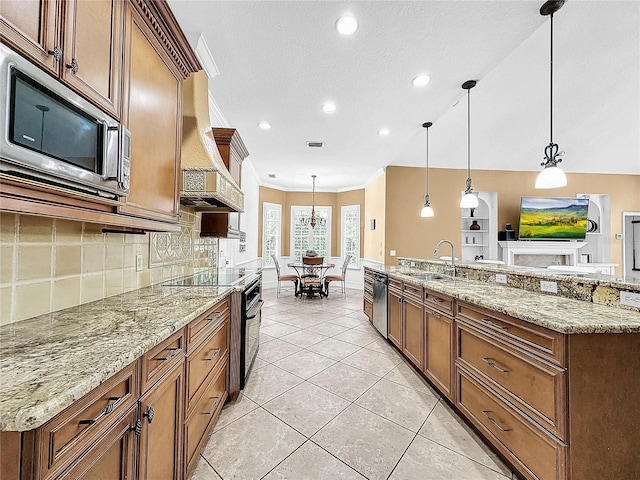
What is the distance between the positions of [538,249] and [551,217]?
0.69 m

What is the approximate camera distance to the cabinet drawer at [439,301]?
81.0 inches

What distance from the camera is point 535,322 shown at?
1.31m

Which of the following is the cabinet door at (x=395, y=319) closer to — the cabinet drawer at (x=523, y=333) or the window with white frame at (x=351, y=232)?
the cabinet drawer at (x=523, y=333)

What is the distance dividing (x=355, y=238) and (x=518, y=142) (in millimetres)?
4041

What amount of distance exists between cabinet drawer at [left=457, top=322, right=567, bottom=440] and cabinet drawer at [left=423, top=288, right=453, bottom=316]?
0.82ft

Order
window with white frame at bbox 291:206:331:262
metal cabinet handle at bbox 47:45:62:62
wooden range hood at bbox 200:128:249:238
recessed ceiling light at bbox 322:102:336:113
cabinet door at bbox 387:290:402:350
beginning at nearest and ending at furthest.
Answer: metal cabinet handle at bbox 47:45:62:62 → wooden range hood at bbox 200:128:249:238 → cabinet door at bbox 387:290:402:350 → recessed ceiling light at bbox 322:102:336:113 → window with white frame at bbox 291:206:331:262

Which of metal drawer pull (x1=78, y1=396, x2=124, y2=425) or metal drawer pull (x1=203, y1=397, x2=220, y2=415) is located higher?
metal drawer pull (x1=78, y1=396, x2=124, y2=425)

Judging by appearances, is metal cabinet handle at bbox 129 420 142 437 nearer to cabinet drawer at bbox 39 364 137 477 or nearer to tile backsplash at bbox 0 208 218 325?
cabinet drawer at bbox 39 364 137 477

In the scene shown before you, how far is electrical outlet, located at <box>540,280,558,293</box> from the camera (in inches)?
75.5

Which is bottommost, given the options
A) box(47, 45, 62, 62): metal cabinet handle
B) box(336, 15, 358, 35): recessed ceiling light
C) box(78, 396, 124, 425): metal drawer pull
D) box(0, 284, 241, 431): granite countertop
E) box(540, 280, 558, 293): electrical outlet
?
box(78, 396, 124, 425): metal drawer pull

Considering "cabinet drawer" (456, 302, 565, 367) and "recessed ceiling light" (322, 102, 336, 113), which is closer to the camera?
"cabinet drawer" (456, 302, 565, 367)

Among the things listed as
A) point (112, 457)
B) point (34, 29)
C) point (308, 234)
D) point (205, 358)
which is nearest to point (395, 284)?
point (205, 358)

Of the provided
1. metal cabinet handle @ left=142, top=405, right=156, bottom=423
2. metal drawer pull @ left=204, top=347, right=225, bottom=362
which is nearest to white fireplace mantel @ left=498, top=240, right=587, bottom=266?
metal drawer pull @ left=204, top=347, right=225, bottom=362

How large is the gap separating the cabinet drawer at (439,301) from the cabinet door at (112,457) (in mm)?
1944
